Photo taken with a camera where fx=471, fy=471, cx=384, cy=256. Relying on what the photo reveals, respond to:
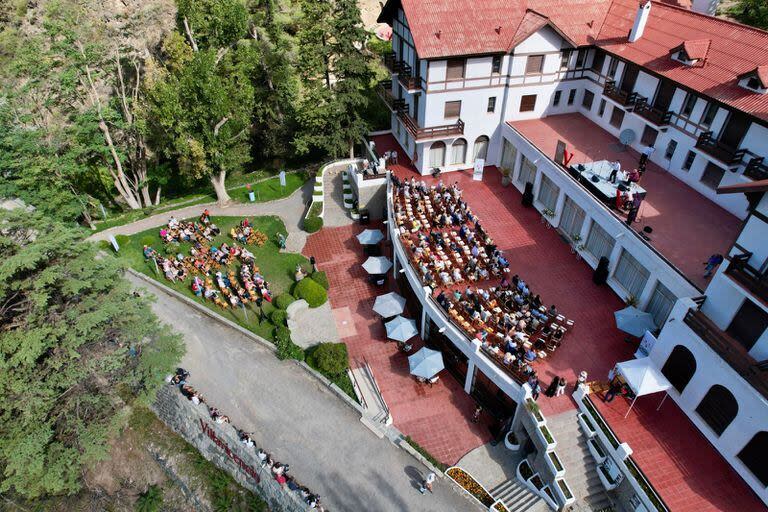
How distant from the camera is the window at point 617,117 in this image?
34625 millimetres

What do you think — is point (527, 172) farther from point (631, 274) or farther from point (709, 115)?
point (631, 274)

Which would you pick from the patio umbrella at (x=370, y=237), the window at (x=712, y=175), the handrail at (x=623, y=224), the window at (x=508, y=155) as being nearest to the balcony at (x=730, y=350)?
the handrail at (x=623, y=224)

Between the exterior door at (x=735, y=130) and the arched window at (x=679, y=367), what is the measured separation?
12.6 m

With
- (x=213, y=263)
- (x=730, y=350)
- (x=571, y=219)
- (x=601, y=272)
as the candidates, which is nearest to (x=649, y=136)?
(x=571, y=219)

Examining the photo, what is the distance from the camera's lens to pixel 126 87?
43531 millimetres

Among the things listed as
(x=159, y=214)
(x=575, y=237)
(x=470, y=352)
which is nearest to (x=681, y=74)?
(x=575, y=237)

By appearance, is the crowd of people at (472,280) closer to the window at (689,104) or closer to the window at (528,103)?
the window at (528,103)

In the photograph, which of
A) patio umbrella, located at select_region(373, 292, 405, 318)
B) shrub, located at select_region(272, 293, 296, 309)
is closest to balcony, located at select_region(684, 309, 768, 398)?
patio umbrella, located at select_region(373, 292, 405, 318)

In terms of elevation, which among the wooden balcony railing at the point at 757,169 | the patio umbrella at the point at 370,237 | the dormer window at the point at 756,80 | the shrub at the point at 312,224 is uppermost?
the dormer window at the point at 756,80

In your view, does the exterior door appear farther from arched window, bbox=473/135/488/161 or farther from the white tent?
arched window, bbox=473/135/488/161

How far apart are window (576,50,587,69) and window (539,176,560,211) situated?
1050cm

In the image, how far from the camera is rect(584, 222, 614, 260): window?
1113 inches

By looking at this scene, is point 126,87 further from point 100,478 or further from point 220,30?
point 100,478

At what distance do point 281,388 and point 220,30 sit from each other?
107ft
